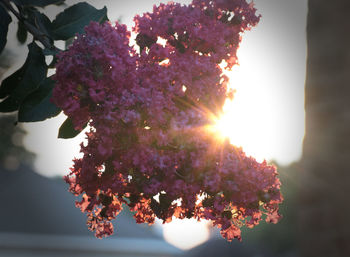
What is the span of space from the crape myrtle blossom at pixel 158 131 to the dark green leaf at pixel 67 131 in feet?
0.84

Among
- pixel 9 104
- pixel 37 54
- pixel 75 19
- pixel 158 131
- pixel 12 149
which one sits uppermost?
pixel 12 149

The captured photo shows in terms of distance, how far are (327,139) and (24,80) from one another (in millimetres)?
1602

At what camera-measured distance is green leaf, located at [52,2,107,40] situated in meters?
2.40

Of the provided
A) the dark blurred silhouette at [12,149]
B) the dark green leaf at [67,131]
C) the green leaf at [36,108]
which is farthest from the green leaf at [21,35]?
the dark blurred silhouette at [12,149]

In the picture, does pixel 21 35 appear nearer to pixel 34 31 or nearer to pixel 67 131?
pixel 34 31

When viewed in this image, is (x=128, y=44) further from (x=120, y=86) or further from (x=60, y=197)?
(x=60, y=197)

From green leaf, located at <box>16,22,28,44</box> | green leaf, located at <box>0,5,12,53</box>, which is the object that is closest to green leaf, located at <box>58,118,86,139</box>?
green leaf, located at <box>0,5,12,53</box>

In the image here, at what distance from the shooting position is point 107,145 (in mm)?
1640

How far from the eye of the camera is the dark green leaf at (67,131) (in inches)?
82.0

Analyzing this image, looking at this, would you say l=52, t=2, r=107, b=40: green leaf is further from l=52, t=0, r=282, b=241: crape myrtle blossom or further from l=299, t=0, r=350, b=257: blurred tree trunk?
l=299, t=0, r=350, b=257: blurred tree trunk

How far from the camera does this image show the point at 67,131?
6.83 feet

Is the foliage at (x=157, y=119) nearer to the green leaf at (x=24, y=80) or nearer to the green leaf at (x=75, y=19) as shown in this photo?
the green leaf at (x=24, y=80)

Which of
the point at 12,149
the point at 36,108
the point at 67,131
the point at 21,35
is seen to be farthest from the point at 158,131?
the point at 12,149

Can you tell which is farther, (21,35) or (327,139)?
(21,35)
